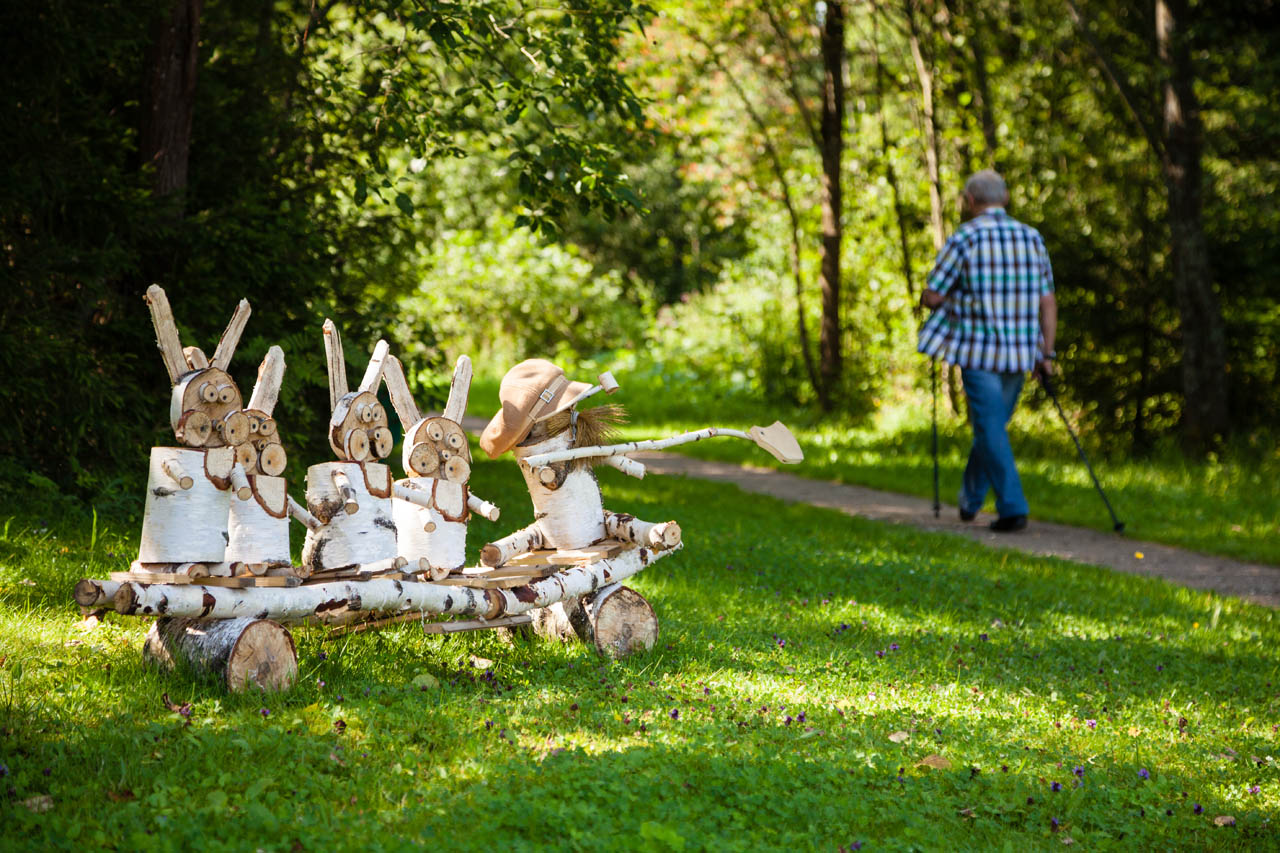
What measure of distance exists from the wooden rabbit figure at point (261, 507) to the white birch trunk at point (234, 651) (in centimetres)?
22

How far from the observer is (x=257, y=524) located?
4039 mm

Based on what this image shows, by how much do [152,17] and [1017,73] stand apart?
12.1 m

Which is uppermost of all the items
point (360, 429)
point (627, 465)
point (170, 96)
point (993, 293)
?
point (170, 96)

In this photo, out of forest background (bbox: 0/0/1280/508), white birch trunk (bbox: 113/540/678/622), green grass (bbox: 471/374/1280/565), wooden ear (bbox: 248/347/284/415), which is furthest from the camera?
green grass (bbox: 471/374/1280/565)

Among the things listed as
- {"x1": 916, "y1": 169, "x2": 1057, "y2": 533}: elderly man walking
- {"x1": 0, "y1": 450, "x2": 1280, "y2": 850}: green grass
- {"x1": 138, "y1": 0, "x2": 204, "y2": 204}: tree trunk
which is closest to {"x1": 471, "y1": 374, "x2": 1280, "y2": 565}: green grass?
{"x1": 916, "y1": 169, "x2": 1057, "y2": 533}: elderly man walking

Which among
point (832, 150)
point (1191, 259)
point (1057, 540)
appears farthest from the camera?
point (832, 150)

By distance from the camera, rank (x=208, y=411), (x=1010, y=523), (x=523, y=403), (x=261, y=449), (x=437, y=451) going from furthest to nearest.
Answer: (x=1010, y=523) < (x=523, y=403) < (x=437, y=451) < (x=261, y=449) < (x=208, y=411)

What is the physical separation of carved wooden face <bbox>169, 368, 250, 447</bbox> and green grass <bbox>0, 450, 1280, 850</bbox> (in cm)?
81

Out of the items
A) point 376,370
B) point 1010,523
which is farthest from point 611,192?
point 1010,523

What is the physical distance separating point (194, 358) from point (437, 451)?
91 centimetres

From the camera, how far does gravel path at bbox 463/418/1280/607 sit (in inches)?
306

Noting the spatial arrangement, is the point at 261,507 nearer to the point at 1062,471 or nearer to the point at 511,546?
the point at 511,546

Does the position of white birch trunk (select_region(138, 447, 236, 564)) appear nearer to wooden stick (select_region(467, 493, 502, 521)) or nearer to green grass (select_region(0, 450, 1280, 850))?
green grass (select_region(0, 450, 1280, 850))

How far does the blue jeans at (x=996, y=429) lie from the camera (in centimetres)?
870
